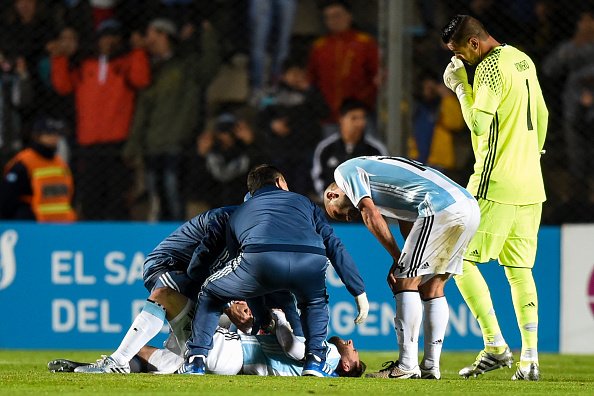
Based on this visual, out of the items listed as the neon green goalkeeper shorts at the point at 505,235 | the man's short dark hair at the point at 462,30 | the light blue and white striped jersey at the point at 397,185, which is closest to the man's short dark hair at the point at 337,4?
the man's short dark hair at the point at 462,30

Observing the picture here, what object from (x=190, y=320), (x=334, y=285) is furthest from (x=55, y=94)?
(x=190, y=320)

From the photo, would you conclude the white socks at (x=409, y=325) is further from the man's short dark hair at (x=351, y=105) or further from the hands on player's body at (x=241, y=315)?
the man's short dark hair at (x=351, y=105)

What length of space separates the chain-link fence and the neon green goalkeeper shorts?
371 centimetres

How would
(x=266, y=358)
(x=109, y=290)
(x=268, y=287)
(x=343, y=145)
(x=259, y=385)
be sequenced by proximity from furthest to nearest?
(x=343, y=145)
(x=109, y=290)
(x=266, y=358)
(x=268, y=287)
(x=259, y=385)

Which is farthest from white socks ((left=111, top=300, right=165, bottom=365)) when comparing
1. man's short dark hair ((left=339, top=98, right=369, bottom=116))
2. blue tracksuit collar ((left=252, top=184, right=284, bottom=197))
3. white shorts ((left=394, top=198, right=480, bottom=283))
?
man's short dark hair ((left=339, top=98, right=369, bottom=116))

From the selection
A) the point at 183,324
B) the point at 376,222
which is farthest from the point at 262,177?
the point at 183,324

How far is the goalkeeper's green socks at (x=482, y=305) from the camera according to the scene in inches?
312

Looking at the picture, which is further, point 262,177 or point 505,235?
point 505,235

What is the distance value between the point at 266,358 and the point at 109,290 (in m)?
3.31

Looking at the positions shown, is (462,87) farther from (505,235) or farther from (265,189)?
(265,189)

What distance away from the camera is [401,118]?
10789 mm

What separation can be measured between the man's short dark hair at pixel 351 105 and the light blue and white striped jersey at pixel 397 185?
3784 mm

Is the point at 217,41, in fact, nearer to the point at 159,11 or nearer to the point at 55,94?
the point at 159,11

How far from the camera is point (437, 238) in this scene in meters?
7.41
